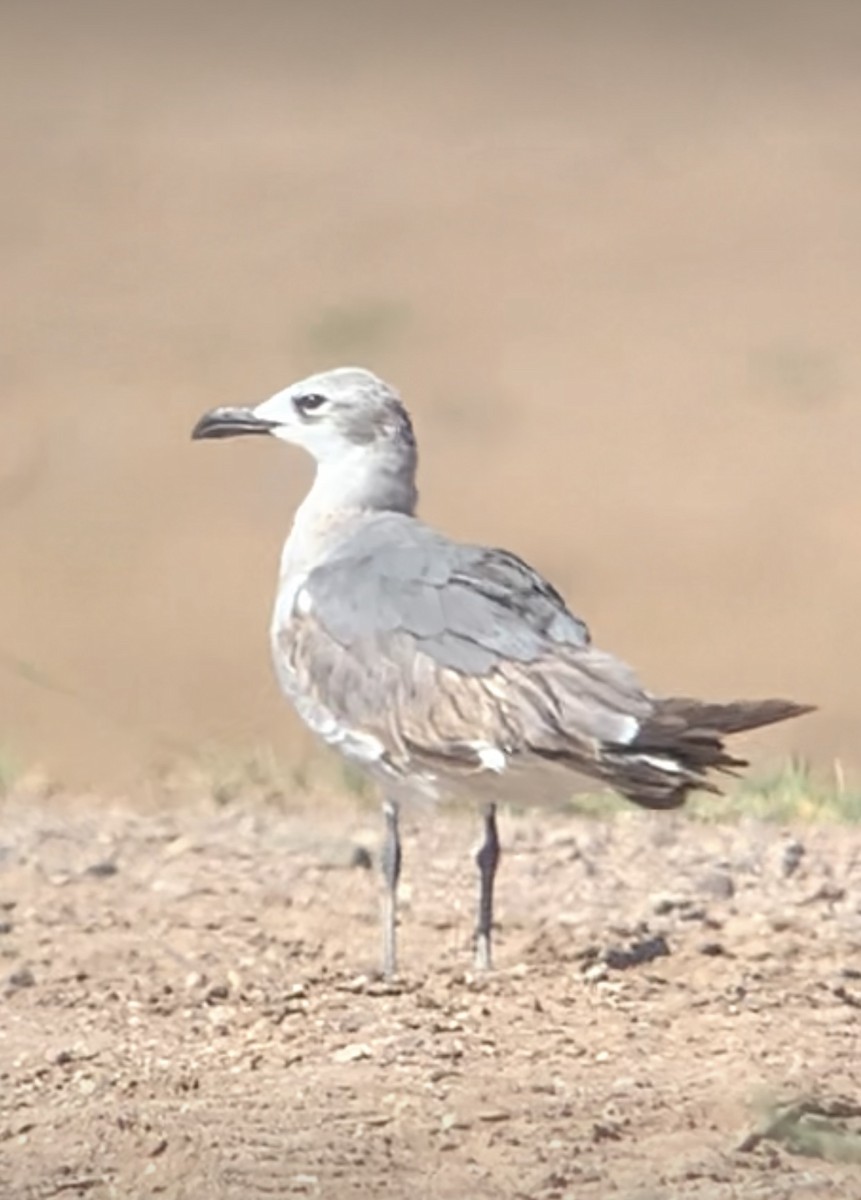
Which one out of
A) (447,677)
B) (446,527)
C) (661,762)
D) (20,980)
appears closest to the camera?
(661,762)

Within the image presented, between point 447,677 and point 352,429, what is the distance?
1.06m

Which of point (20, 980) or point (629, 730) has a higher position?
point (629, 730)

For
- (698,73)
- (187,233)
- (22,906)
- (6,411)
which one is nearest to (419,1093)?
(22,906)

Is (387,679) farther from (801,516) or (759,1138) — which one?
(801,516)

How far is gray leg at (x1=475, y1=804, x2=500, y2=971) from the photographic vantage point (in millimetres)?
6668

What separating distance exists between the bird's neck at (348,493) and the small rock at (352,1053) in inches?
63.5

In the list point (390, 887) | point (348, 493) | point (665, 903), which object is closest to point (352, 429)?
point (348, 493)

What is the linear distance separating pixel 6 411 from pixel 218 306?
7.25 feet

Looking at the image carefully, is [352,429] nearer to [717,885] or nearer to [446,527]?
[717,885]

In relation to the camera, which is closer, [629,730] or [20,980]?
[629,730]

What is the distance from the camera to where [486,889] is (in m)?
6.76

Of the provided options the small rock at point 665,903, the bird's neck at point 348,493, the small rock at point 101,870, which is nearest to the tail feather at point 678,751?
the small rock at point 665,903

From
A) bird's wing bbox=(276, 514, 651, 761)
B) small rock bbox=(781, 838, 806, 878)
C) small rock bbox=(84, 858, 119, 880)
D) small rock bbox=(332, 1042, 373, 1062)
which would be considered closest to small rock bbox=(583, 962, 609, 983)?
bird's wing bbox=(276, 514, 651, 761)

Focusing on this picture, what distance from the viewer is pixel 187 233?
18.3 metres
